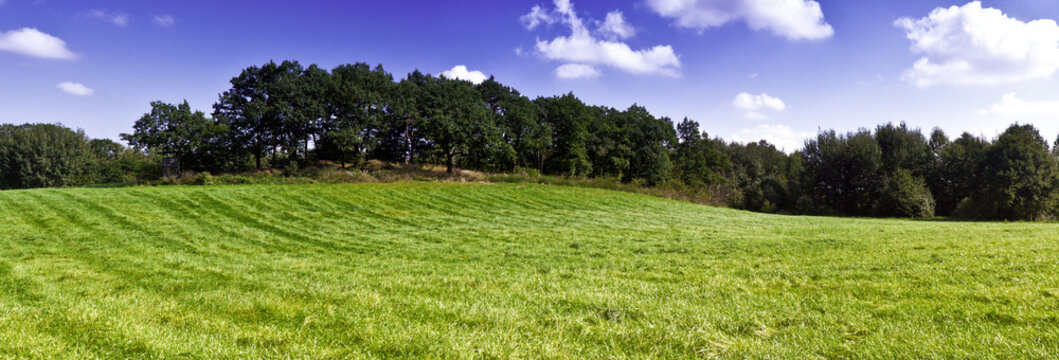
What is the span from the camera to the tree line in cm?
4241

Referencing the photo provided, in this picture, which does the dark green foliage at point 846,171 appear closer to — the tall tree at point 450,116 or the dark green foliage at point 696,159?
the dark green foliage at point 696,159

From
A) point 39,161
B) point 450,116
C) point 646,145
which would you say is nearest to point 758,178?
point 646,145

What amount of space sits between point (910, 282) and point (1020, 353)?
147 inches

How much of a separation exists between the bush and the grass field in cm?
4428

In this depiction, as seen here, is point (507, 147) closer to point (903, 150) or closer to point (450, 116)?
point (450, 116)

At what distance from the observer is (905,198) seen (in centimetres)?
4447

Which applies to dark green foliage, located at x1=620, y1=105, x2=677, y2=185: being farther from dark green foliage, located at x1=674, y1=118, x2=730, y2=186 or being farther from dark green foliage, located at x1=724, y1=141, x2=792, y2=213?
dark green foliage, located at x1=724, y1=141, x2=792, y2=213

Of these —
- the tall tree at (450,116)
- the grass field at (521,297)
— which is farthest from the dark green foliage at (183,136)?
the grass field at (521,297)

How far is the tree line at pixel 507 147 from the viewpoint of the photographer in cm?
4241

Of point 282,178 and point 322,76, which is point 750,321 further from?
point 322,76

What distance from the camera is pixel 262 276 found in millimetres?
8297

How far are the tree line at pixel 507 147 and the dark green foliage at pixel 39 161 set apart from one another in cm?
20

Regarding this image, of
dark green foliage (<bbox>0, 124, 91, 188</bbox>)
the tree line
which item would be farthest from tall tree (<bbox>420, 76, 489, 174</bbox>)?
dark green foliage (<bbox>0, 124, 91, 188</bbox>)

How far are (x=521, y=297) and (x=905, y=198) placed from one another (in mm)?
57108
